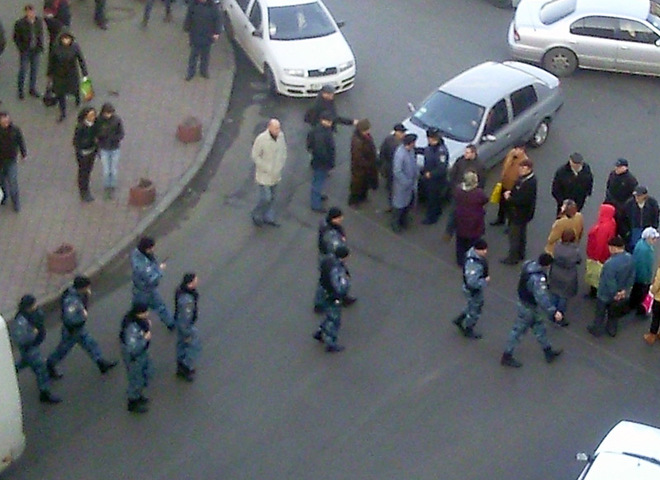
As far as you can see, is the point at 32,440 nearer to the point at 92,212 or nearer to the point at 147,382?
the point at 147,382

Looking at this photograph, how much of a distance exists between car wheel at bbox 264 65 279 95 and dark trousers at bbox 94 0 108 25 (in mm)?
3625

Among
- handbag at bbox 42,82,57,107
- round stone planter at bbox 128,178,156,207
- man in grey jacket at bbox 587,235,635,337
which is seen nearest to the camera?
man in grey jacket at bbox 587,235,635,337

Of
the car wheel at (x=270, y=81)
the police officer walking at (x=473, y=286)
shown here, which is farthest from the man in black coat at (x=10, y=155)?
the police officer walking at (x=473, y=286)

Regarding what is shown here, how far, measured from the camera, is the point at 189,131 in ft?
58.0

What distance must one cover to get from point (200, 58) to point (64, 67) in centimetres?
272

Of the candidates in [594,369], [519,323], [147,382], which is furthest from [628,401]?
[147,382]

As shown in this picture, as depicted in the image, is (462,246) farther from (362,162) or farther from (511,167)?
(362,162)

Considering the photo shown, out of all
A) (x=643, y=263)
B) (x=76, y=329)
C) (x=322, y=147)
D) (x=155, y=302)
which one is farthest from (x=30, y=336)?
(x=643, y=263)

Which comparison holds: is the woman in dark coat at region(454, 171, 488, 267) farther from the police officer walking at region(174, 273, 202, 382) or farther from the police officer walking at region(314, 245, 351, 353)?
the police officer walking at region(174, 273, 202, 382)

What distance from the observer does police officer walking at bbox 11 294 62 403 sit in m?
12.1

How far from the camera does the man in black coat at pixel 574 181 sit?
15.3 metres

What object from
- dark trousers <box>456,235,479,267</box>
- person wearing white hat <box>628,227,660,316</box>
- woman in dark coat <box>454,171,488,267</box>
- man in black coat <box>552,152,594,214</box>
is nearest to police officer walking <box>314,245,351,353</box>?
woman in dark coat <box>454,171,488,267</box>

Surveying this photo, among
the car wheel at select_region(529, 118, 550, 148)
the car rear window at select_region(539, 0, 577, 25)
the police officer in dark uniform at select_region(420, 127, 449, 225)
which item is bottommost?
the car wheel at select_region(529, 118, 550, 148)

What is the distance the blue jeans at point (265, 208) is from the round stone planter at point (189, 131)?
215 centimetres
